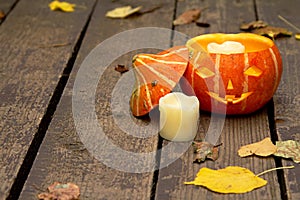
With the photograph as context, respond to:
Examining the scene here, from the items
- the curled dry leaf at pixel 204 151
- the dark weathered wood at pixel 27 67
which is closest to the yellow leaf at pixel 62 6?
the dark weathered wood at pixel 27 67

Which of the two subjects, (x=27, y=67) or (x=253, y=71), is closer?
(x=253, y=71)

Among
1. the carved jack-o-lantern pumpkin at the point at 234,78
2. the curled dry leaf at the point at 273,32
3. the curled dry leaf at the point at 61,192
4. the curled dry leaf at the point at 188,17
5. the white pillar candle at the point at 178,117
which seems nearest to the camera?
the curled dry leaf at the point at 61,192

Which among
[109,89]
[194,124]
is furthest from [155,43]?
[194,124]

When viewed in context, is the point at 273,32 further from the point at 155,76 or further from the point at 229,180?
the point at 229,180

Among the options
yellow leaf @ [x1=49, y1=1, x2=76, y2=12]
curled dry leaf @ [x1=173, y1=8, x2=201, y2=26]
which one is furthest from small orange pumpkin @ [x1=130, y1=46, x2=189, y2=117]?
yellow leaf @ [x1=49, y1=1, x2=76, y2=12]

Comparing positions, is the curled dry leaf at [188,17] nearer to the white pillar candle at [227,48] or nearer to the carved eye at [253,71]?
the white pillar candle at [227,48]

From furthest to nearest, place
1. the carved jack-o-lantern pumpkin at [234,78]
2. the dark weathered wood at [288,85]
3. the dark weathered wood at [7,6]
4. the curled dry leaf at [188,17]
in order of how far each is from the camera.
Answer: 1. the dark weathered wood at [7,6]
2. the curled dry leaf at [188,17]
3. the carved jack-o-lantern pumpkin at [234,78]
4. the dark weathered wood at [288,85]

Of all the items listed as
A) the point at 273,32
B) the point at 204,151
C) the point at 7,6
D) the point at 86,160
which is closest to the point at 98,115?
the point at 86,160
